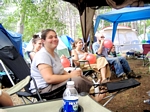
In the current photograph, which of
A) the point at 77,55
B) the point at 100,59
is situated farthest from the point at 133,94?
the point at 77,55

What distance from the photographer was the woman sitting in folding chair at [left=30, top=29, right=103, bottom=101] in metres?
1.83

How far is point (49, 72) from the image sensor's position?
183 cm

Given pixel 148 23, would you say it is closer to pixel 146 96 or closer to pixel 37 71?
pixel 146 96

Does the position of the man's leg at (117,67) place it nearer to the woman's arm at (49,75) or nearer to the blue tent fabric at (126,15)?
the woman's arm at (49,75)

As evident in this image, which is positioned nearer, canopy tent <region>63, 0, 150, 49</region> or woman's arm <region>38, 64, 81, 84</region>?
woman's arm <region>38, 64, 81, 84</region>

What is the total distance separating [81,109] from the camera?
1.40 metres

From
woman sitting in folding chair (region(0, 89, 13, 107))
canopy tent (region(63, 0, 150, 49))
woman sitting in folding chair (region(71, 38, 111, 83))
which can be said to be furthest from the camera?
woman sitting in folding chair (region(71, 38, 111, 83))

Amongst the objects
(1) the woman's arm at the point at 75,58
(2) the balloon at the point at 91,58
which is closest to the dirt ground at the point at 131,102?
(1) the woman's arm at the point at 75,58

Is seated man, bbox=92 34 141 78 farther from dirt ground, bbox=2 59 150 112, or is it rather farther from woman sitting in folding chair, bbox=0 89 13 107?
woman sitting in folding chair, bbox=0 89 13 107

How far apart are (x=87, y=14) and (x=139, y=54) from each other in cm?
487

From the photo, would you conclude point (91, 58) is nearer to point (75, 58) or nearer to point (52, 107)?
point (75, 58)

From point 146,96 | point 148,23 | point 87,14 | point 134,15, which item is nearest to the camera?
point 146,96

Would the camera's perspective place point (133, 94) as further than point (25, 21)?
No

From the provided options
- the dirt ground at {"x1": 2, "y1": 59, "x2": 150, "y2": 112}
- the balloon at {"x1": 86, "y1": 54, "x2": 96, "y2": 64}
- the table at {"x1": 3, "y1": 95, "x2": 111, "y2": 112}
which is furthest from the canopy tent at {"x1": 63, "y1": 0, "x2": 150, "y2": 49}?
the table at {"x1": 3, "y1": 95, "x2": 111, "y2": 112}
